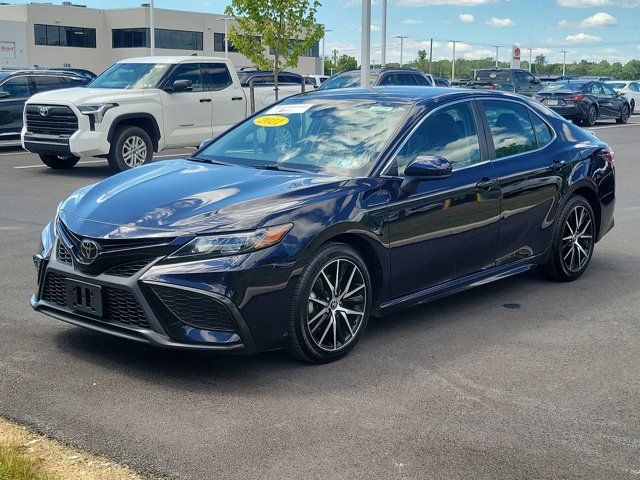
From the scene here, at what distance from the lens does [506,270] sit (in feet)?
22.0

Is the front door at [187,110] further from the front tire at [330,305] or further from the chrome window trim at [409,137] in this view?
the front tire at [330,305]

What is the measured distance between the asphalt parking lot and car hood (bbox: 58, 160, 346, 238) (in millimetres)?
838

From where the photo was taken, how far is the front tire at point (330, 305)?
16.6ft

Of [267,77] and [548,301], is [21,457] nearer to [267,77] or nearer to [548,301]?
[548,301]

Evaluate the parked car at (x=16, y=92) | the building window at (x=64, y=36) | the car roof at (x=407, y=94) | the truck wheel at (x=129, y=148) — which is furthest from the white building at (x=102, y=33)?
the car roof at (x=407, y=94)

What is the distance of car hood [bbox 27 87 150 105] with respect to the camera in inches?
587

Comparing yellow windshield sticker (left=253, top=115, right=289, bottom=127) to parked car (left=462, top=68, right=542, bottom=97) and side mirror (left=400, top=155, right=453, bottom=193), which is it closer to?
side mirror (left=400, top=155, right=453, bottom=193)

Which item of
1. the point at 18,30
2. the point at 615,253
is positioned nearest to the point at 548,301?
the point at 615,253

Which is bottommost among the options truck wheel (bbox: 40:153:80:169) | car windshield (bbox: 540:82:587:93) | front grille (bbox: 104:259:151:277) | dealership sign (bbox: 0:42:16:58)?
truck wheel (bbox: 40:153:80:169)

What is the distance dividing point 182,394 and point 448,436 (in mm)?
1433

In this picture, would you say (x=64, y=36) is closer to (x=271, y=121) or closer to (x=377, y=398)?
(x=271, y=121)

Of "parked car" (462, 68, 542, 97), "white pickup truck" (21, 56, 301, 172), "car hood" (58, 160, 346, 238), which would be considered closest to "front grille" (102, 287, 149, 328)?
"car hood" (58, 160, 346, 238)

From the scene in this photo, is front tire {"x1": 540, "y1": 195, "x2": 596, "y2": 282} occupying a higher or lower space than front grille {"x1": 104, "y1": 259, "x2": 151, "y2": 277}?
lower

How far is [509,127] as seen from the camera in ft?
22.6
